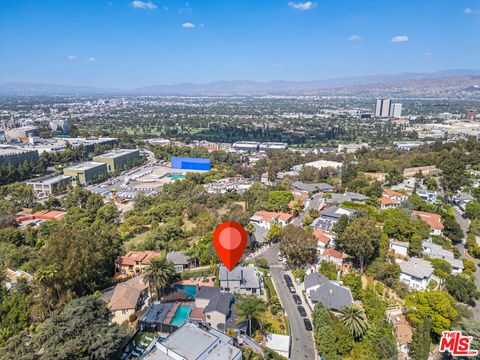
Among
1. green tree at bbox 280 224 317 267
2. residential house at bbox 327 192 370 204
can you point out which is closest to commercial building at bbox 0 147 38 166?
residential house at bbox 327 192 370 204

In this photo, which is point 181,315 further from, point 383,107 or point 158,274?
point 383,107

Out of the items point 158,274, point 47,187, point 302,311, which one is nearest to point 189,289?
point 158,274

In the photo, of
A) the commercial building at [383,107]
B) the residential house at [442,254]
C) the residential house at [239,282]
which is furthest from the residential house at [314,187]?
the commercial building at [383,107]

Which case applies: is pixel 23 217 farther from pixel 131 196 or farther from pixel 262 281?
pixel 262 281

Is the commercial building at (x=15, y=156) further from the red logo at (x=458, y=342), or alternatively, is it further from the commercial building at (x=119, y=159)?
the red logo at (x=458, y=342)

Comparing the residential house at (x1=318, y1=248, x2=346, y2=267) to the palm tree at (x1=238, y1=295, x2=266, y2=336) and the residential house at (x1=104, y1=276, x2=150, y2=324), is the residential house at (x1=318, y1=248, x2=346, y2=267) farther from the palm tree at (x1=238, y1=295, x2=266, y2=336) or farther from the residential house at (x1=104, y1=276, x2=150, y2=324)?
the residential house at (x1=104, y1=276, x2=150, y2=324)

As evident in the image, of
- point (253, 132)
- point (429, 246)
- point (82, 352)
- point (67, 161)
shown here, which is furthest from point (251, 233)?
point (253, 132)
